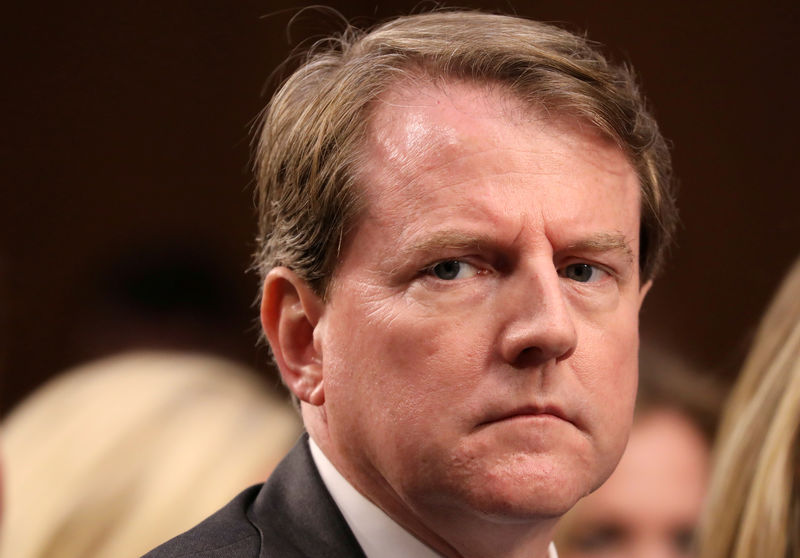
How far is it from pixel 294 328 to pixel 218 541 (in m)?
0.39

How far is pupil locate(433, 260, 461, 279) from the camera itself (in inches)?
71.1

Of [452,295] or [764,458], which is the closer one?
→ [452,295]

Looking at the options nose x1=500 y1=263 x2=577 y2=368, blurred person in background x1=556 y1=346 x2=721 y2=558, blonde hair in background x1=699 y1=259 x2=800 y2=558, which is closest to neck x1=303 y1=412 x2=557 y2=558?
nose x1=500 y1=263 x2=577 y2=368

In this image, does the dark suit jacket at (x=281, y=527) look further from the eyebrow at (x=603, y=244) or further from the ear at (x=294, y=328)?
the eyebrow at (x=603, y=244)

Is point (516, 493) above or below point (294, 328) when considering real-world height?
below

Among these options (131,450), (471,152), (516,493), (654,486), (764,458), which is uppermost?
(471,152)

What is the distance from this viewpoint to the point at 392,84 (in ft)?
6.32

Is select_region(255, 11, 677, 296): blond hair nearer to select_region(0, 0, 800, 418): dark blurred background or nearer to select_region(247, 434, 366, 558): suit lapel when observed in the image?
select_region(247, 434, 366, 558): suit lapel

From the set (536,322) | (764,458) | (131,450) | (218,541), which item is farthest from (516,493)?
(131,450)

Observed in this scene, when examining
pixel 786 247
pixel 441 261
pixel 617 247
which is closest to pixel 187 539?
pixel 441 261

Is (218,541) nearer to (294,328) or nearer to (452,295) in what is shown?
(294,328)

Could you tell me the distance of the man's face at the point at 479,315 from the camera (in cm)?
174

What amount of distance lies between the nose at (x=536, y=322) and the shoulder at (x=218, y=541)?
52 cm

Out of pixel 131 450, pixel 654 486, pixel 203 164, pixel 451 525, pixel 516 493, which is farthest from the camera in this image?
pixel 203 164
